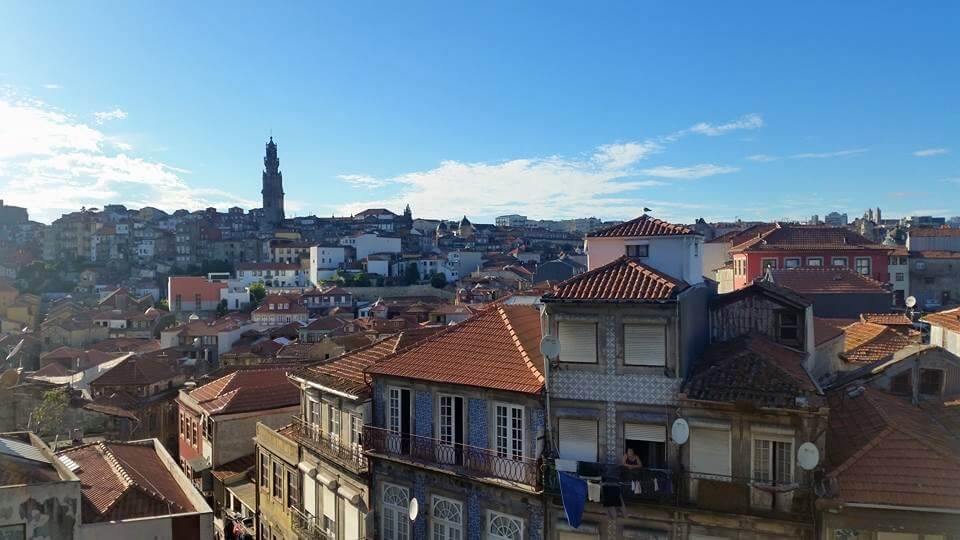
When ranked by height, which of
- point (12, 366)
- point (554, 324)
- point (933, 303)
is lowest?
point (12, 366)

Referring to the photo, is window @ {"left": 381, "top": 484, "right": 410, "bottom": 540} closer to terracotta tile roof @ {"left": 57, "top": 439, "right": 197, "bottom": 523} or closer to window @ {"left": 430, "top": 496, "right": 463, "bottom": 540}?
window @ {"left": 430, "top": 496, "right": 463, "bottom": 540}

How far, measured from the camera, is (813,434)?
14.2 metres

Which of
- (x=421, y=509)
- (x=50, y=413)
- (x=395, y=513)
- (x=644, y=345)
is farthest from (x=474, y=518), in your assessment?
(x=50, y=413)

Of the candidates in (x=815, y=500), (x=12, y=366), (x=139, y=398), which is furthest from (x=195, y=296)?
(x=815, y=500)

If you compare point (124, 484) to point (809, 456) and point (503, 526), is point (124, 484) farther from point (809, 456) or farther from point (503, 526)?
point (809, 456)

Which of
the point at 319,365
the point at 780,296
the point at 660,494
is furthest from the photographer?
the point at 319,365

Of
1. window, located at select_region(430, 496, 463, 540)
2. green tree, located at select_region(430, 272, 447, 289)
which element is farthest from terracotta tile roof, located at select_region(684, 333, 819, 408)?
green tree, located at select_region(430, 272, 447, 289)

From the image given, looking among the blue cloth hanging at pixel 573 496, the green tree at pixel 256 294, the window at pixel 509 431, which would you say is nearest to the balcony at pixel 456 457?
the window at pixel 509 431

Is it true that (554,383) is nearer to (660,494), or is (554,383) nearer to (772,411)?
(660,494)

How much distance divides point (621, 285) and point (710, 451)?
4.24 meters

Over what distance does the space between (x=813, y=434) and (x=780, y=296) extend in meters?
4.57

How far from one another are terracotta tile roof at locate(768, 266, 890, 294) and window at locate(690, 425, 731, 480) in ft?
71.1

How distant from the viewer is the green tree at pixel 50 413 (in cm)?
3788

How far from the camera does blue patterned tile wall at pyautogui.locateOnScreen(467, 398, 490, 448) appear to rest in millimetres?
17516
